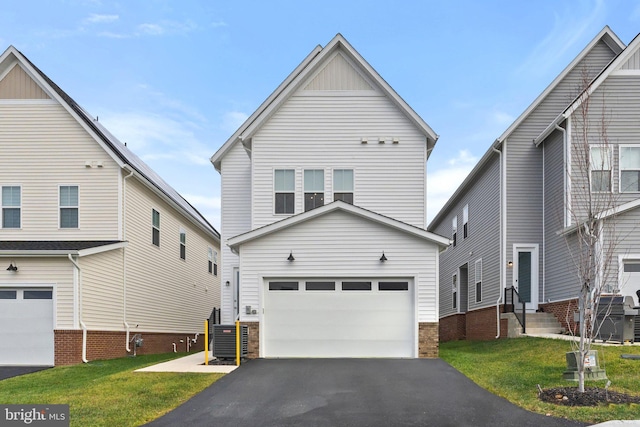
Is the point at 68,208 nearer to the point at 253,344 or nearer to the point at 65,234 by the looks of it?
the point at 65,234

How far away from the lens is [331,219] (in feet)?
52.8

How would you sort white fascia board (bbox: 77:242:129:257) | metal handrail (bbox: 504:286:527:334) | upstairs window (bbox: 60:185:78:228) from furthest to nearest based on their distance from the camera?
metal handrail (bbox: 504:286:527:334) → upstairs window (bbox: 60:185:78:228) → white fascia board (bbox: 77:242:129:257)

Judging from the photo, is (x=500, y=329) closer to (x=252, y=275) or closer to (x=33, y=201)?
(x=252, y=275)

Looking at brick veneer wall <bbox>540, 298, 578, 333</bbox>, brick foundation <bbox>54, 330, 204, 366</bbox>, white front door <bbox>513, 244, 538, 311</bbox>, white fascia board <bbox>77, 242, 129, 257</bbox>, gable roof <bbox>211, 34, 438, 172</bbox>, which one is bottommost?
brick foundation <bbox>54, 330, 204, 366</bbox>

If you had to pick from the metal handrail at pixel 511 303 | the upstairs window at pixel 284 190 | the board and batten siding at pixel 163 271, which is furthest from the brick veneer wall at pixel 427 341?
the board and batten siding at pixel 163 271

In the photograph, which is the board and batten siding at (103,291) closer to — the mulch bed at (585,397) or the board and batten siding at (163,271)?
the board and batten siding at (163,271)

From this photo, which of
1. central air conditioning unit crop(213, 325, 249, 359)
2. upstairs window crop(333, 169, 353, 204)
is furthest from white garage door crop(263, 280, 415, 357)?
upstairs window crop(333, 169, 353, 204)

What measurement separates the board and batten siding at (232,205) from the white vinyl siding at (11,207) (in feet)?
22.7

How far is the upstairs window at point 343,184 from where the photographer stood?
745 inches

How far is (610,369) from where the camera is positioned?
1150 centimetres

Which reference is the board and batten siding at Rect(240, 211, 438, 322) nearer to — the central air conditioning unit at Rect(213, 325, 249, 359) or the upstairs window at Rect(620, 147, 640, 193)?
the central air conditioning unit at Rect(213, 325, 249, 359)

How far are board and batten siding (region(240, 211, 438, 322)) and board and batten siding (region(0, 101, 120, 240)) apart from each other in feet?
20.7

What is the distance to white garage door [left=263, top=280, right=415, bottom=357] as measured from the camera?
1573cm

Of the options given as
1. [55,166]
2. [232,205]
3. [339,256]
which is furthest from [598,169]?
[55,166]
